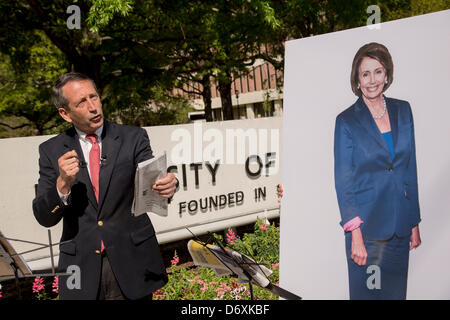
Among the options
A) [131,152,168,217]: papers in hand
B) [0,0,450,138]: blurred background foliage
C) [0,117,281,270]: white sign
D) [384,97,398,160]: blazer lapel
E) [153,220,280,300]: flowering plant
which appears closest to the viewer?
[131,152,168,217]: papers in hand

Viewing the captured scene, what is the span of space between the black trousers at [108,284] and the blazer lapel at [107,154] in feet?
1.08

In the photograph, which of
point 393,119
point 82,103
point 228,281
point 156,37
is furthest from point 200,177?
point 156,37

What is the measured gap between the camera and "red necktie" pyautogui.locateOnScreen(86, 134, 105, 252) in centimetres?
249

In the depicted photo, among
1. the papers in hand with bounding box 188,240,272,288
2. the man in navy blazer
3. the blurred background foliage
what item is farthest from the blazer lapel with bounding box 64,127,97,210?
the blurred background foliage

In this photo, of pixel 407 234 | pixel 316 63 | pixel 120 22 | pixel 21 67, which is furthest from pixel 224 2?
pixel 407 234

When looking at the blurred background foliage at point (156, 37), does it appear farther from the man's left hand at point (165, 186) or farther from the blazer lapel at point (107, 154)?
the man's left hand at point (165, 186)

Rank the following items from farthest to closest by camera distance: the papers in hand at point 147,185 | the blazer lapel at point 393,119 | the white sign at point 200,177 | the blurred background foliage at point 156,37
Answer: the blurred background foliage at point 156,37
the white sign at point 200,177
the blazer lapel at point 393,119
the papers in hand at point 147,185

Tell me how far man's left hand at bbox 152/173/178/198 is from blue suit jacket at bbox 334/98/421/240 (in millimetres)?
950

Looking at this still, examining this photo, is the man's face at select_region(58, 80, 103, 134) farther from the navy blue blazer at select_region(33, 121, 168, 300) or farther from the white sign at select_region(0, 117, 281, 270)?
the white sign at select_region(0, 117, 281, 270)

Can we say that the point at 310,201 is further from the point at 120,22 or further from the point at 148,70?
the point at 148,70

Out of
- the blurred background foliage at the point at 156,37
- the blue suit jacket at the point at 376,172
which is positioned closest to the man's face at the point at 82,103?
the blue suit jacket at the point at 376,172

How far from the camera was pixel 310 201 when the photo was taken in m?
2.69

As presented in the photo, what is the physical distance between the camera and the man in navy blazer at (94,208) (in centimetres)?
243
